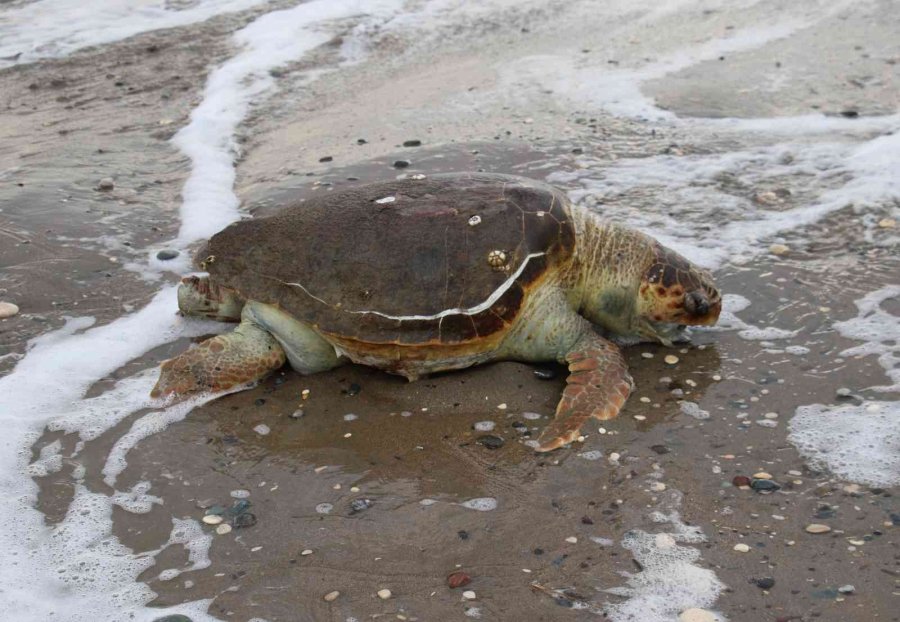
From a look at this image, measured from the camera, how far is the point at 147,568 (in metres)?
2.90

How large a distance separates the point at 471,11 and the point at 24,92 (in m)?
4.83

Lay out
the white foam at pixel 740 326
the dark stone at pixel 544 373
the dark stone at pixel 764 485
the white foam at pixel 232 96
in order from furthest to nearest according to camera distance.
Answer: the white foam at pixel 232 96, the white foam at pixel 740 326, the dark stone at pixel 544 373, the dark stone at pixel 764 485

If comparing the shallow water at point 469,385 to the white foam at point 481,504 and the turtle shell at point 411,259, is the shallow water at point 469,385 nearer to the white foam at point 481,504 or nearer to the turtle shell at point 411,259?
the white foam at point 481,504

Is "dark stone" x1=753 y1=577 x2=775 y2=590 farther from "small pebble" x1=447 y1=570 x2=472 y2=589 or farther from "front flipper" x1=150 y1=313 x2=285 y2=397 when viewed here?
"front flipper" x1=150 y1=313 x2=285 y2=397

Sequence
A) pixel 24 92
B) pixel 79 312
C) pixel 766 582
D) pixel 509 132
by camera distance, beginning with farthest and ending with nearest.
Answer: pixel 24 92 → pixel 509 132 → pixel 79 312 → pixel 766 582

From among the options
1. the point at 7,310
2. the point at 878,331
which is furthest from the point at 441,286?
the point at 7,310

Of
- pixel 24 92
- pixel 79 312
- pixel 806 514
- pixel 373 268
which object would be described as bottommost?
pixel 806 514

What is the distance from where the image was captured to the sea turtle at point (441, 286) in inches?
150

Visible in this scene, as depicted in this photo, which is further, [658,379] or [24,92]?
[24,92]

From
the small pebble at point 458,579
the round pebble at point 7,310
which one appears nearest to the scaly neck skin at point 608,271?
the small pebble at point 458,579

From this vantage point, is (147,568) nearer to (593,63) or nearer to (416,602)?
(416,602)

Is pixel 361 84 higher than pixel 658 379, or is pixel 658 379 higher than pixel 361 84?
pixel 361 84

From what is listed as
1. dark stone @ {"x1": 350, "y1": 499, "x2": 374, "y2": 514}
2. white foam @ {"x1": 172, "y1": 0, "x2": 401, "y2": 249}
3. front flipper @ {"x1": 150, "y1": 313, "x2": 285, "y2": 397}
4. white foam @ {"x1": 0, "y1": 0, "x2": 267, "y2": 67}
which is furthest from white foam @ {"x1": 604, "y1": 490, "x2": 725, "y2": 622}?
white foam @ {"x1": 0, "y1": 0, "x2": 267, "y2": 67}

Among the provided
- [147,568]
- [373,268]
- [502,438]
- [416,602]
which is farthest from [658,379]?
[147,568]
